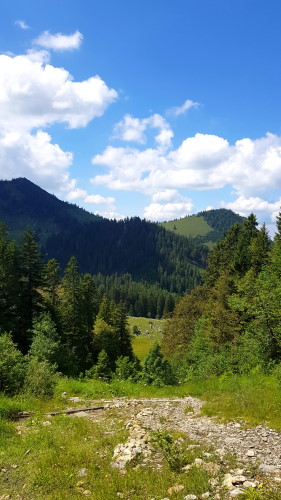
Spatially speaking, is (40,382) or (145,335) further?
(145,335)

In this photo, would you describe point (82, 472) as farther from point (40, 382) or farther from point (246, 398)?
point (40, 382)

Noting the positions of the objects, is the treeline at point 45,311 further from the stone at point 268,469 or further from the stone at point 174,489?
the stone at point 268,469

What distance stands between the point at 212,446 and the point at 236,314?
97.2 feet

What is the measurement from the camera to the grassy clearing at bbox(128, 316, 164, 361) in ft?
404

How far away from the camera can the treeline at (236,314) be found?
70.2 ft

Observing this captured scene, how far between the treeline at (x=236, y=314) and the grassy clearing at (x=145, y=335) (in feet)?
188

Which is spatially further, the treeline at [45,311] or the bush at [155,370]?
the bush at [155,370]

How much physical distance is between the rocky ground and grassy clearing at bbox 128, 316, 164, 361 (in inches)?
4021

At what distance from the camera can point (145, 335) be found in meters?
150

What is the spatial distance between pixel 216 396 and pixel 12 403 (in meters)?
10.0

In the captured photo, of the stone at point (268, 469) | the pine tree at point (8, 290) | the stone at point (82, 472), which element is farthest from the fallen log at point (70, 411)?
the pine tree at point (8, 290)

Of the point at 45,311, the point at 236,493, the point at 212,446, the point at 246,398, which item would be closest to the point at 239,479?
the point at 236,493

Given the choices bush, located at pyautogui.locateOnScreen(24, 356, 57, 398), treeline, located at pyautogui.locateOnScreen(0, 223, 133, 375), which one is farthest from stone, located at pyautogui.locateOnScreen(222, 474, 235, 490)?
treeline, located at pyautogui.locateOnScreen(0, 223, 133, 375)

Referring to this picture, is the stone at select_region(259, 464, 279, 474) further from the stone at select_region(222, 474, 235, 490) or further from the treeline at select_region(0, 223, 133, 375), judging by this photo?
the treeline at select_region(0, 223, 133, 375)
